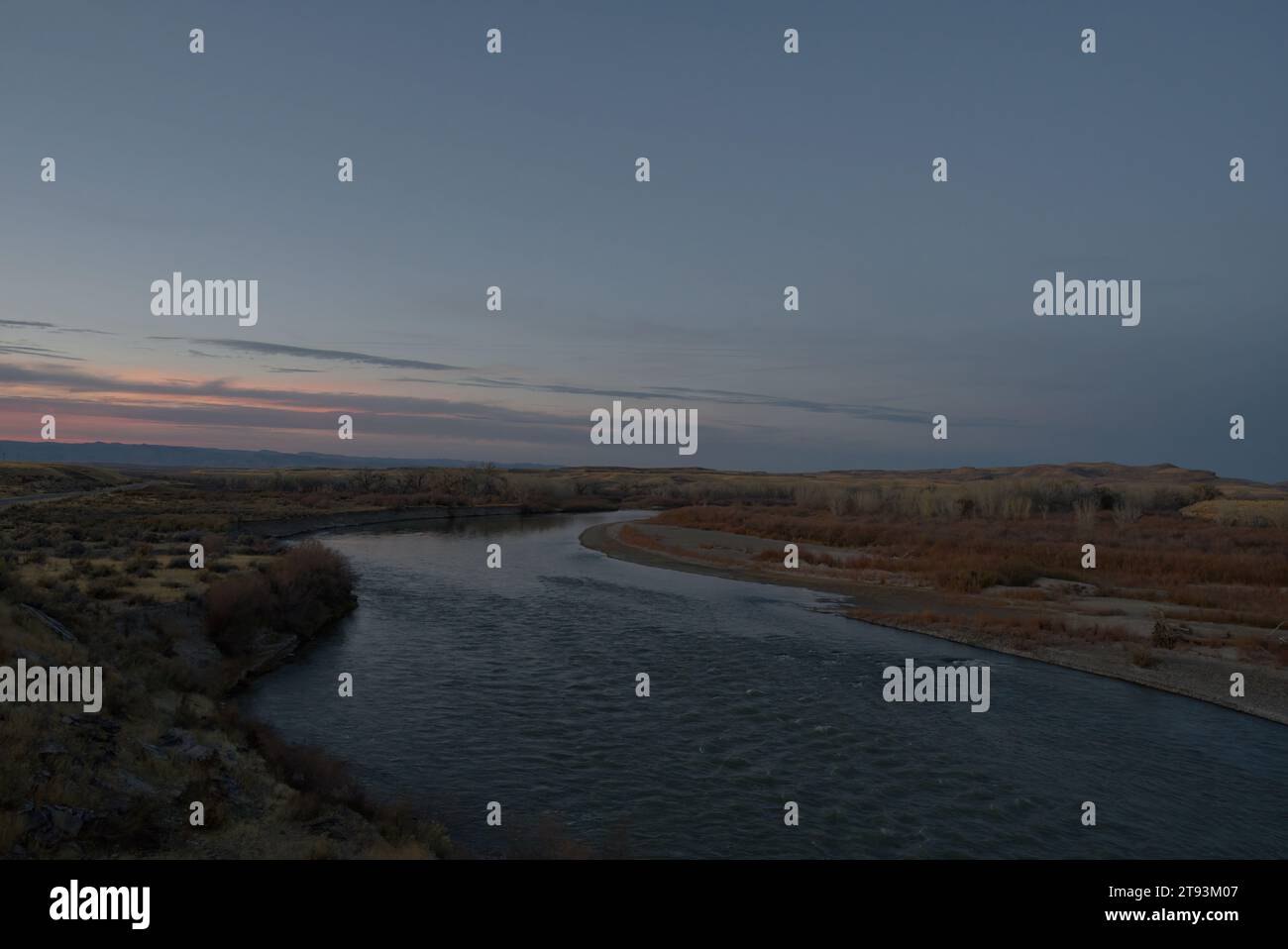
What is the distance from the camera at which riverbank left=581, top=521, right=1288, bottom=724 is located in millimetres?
19125

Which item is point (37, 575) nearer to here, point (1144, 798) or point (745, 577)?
point (1144, 798)

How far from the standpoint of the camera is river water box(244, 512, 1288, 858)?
36.4 ft

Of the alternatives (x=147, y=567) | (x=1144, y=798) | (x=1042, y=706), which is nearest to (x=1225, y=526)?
(x=1042, y=706)

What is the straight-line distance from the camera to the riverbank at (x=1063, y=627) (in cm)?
1912

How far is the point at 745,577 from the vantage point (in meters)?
39.2

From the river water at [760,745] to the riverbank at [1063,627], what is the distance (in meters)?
1.06

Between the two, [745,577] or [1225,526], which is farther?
[1225,526]

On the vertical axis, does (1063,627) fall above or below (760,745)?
above

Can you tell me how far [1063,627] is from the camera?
2428cm

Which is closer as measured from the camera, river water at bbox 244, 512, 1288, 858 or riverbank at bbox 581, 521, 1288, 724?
river water at bbox 244, 512, 1288, 858

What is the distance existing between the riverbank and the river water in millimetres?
1059

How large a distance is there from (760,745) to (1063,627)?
15.2 m

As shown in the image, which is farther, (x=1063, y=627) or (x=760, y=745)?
(x=1063, y=627)
